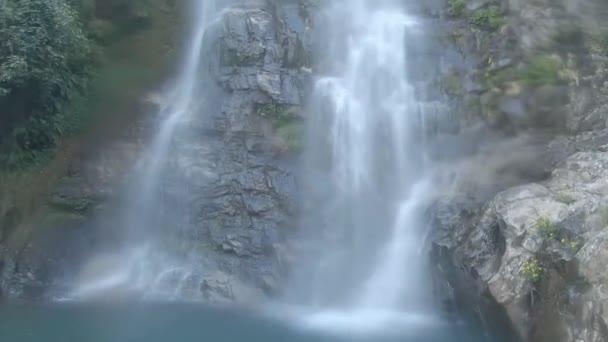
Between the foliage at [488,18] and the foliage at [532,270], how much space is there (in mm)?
7534

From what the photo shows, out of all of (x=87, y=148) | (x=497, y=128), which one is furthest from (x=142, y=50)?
(x=497, y=128)

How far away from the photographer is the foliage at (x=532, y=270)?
1038cm

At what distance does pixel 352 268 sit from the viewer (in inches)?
574

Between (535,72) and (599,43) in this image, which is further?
(599,43)

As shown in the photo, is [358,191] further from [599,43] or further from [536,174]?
[599,43]

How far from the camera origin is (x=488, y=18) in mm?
16688

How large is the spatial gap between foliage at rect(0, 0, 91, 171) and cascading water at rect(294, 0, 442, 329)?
233 inches

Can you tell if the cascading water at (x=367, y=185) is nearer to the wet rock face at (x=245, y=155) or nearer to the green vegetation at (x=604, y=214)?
the wet rock face at (x=245, y=155)

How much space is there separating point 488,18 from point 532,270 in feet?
26.7

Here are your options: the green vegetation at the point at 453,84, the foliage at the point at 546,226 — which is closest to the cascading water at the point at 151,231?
the green vegetation at the point at 453,84

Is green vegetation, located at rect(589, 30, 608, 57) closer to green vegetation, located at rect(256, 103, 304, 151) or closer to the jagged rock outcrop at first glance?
the jagged rock outcrop

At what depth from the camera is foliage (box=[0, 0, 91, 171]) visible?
49.2ft

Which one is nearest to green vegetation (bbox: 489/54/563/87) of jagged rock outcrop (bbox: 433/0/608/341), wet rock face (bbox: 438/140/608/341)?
jagged rock outcrop (bbox: 433/0/608/341)

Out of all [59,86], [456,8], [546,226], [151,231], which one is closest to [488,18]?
[456,8]
